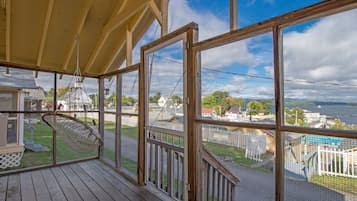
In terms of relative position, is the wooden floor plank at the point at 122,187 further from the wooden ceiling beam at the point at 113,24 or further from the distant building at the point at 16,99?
the wooden ceiling beam at the point at 113,24

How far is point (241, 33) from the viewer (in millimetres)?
2205

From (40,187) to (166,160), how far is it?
2255mm

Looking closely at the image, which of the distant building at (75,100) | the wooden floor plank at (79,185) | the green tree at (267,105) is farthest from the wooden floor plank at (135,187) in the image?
the green tree at (267,105)

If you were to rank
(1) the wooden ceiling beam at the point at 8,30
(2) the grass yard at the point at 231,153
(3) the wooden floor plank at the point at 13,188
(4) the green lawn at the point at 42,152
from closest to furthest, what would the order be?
(2) the grass yard at the point at 231,153, (3) the wooden floor plank at the point at 13,188, (1) the wooden ceiling beam at the point at 8,30, (4) the green lawn at the point at 42,152

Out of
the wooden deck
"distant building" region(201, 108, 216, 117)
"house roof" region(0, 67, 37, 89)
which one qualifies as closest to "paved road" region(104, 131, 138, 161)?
the wooden deck

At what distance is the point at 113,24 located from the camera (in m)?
4.28

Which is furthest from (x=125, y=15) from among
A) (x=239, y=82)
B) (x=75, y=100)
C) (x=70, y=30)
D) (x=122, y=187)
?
(x=122, y=187)

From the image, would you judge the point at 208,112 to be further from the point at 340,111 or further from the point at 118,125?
the point at 118,125

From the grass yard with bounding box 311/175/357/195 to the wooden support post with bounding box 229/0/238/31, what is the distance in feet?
5.34

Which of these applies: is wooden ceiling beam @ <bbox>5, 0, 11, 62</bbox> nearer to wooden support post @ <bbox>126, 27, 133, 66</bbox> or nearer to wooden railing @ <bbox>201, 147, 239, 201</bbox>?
wooden support post @ <bbox>126, 27, 133, 66</bbox>

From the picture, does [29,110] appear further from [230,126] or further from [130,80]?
[230,126]

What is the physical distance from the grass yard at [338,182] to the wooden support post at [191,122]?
1323 millimetres

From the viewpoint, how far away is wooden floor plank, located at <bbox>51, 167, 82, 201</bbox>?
3.33 metres

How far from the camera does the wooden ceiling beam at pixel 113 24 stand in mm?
3766
